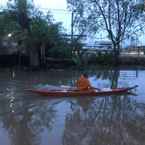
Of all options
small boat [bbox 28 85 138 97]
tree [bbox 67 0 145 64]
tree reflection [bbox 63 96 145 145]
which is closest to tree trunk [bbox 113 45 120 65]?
tree [bbox 67 0 145 64]

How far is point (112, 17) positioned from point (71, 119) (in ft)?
79.3

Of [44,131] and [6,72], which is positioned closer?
[44,131]

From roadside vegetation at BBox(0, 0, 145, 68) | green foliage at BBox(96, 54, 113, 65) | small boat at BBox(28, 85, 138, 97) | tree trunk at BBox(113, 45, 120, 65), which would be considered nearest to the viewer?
small boat at BBox(28, 85, 138, 97)

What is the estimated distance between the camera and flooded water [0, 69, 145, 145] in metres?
9.70

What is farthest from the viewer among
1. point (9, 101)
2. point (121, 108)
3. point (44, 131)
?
point (9, 101)

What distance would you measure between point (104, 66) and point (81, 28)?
3.67 metres

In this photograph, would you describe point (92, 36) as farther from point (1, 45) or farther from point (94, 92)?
point (94, 92)

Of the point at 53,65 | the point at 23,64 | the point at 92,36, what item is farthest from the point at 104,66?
the point at 23,64

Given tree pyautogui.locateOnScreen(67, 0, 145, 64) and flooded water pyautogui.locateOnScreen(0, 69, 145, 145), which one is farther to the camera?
tree pyautogui.locateOnScreen(67, 0, 145, 64)

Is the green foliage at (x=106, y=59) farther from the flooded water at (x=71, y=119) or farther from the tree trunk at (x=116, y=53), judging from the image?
the flooded water at (x=71, y=119)

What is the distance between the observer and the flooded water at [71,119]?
31.8 feet

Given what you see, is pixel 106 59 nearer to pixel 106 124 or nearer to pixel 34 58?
pixel 34 58

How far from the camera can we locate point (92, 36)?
35.4 m

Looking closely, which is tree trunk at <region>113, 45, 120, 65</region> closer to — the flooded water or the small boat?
the flooded water
